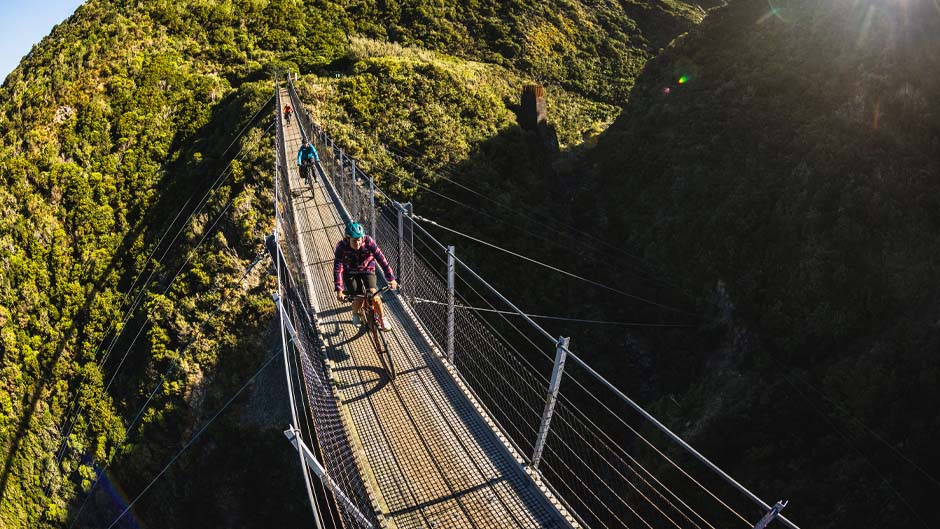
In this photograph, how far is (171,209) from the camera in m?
17.3

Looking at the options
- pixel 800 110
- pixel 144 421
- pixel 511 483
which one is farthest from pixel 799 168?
pixel 144 421

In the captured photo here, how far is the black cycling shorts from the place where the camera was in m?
5.70

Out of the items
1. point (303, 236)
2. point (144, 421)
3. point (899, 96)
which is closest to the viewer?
point (303, 236)

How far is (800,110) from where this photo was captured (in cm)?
1343

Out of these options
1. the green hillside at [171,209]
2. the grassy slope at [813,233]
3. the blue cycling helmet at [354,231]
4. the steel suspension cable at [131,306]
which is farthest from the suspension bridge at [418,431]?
the steel suspension cable at [131,306]

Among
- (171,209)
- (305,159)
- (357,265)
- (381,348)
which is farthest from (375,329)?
(171,209)

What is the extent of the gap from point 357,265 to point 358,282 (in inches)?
8.2

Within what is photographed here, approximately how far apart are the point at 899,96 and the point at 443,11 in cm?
2723

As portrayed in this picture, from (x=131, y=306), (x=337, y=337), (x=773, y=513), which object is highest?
(x=773, y=513)

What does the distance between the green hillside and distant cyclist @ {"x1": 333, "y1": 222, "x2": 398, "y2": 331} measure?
823 centimetres

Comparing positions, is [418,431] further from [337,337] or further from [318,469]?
[337,337]

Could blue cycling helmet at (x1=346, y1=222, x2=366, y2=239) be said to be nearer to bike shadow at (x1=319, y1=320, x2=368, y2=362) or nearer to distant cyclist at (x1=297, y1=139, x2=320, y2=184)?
bike shadow at (x1=319, y1=320, x2=368, y2=362)

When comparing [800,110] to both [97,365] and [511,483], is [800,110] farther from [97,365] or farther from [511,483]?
[97,365]

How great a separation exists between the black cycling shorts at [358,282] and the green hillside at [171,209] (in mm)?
8180
